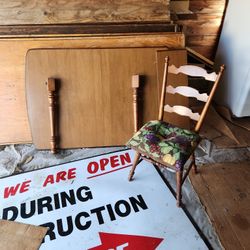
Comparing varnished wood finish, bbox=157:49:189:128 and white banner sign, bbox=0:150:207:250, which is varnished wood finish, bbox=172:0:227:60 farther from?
white banner sign, bbox=0:150:207:250

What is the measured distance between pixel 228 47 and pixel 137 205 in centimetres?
179

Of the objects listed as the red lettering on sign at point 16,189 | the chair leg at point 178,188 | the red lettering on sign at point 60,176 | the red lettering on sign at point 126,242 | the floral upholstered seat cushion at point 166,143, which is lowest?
the red lettering on sign at point 16,189

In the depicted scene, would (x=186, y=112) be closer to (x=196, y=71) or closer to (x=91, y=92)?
(x=196, y=71)

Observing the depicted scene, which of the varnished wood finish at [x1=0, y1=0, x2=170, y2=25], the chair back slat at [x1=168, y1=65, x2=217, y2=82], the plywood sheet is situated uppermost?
the varnished wood finish at [x1=0, y1=0, x2=170, y2=25]

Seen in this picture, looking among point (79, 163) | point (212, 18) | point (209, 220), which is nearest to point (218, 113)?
point (212, 18)

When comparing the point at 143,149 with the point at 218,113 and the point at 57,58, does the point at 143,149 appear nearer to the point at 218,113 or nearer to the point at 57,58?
the point at 57,58

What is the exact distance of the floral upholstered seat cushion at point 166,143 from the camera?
4.70 feet

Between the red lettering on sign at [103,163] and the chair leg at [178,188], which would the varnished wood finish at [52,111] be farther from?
the chair leg at [178,188]

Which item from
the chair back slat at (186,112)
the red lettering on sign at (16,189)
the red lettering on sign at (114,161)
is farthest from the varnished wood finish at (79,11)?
the red lettering on sign at (16,189)

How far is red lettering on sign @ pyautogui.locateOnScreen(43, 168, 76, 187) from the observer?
1782 millimetres

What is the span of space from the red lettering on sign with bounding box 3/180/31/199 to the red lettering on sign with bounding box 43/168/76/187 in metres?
0.12

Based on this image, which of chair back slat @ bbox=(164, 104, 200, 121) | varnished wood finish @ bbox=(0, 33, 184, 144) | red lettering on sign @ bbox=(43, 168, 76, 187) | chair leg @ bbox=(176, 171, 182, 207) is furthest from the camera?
varnished wood finish @ bbox=(0, 33, 184, 144)

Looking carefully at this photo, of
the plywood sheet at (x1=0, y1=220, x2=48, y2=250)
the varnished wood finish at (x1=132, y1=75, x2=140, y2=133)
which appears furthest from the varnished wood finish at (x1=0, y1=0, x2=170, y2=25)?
the plywood sheet at (x1=0, y1=220, x2=48, y2=250)

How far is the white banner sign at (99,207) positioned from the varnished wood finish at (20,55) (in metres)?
0.46
